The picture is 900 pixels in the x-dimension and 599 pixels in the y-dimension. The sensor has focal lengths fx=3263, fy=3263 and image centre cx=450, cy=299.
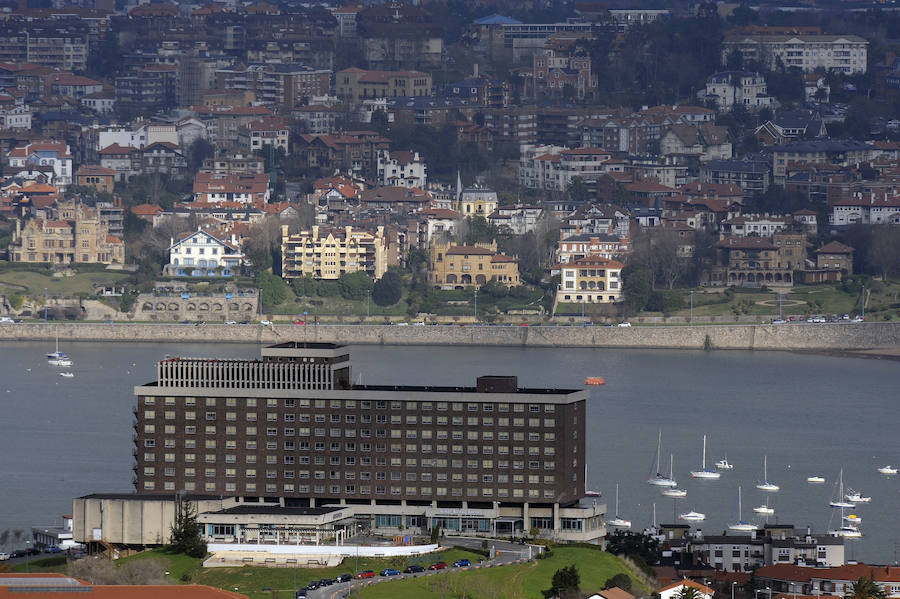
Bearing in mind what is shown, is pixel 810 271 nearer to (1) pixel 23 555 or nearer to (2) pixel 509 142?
(2) pixel 509 142

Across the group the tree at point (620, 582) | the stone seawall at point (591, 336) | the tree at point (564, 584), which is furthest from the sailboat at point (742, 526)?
the stone seawall at point (591, 336)

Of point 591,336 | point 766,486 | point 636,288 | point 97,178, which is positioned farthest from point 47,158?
point 766,486

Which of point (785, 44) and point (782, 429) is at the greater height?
point (785, 44)

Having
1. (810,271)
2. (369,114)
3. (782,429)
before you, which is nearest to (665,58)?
(369,114)

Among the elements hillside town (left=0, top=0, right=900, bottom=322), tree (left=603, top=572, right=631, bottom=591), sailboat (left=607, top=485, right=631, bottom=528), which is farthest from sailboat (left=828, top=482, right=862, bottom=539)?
hillside town (left=0, top=0, right=900, bottom=322)

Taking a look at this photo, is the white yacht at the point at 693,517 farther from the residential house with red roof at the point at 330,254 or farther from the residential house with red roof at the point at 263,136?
the residential house with red roof at the point at 263,136
